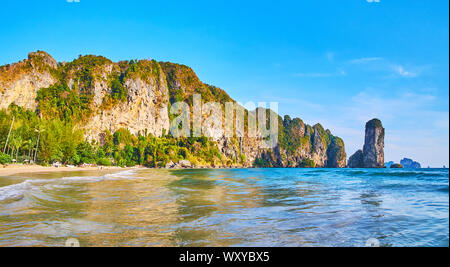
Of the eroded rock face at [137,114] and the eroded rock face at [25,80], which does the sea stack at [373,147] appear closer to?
the eroded rock face at [137,114]

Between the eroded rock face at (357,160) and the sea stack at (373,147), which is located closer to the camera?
the sea stack at (373,147)

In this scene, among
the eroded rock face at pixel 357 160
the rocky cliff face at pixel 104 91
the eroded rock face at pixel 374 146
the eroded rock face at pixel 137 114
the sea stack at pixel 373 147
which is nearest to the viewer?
the rocky cliff face at pixel 104 91

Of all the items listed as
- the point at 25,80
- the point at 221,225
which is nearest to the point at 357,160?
the point at 25,80

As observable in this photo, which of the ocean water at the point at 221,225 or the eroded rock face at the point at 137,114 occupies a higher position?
the eroded rock face at the point at 137,114

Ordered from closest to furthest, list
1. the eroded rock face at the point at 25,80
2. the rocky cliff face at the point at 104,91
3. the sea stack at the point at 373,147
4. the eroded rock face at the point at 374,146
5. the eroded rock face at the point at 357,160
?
the eroded rock face at the point at 25,80 < the rocky cliff face at the point at 104,91 < the eroded rock face at the point at 374,146 < the sea stack at the point at 373,147 < the eroded rock face at the point at 357,160

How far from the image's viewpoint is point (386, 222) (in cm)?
686

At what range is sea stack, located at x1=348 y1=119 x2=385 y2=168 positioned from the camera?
161125 millimetres

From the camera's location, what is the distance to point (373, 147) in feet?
538

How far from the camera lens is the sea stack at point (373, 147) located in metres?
161

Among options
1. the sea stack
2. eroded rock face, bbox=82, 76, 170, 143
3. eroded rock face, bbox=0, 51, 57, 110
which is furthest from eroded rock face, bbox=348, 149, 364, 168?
eroded rock face, bbox=0, 51, 57, 110

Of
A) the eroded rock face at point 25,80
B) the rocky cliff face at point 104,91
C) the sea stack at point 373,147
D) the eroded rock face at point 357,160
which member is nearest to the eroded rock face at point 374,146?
the sea stack at point 373,147

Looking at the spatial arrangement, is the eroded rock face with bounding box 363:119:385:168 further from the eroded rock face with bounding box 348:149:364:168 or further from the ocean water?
the ocean water

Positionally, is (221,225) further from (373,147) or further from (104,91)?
(373,147)
